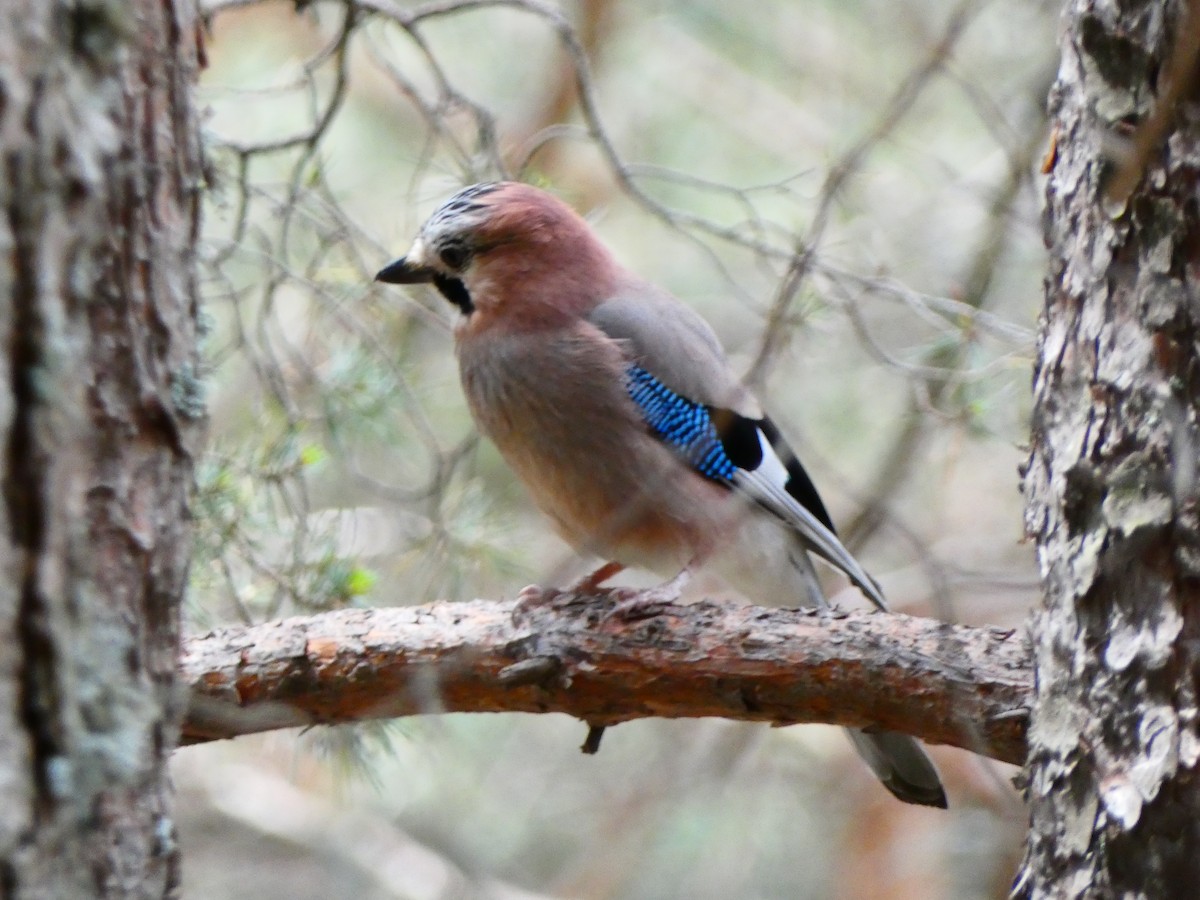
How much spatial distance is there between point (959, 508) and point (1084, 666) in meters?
3.50

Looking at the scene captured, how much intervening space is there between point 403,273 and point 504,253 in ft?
0.74

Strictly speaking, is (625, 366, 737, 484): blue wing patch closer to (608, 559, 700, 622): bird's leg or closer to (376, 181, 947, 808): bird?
(376, 181, 947, 808): bird

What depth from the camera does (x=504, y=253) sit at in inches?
114

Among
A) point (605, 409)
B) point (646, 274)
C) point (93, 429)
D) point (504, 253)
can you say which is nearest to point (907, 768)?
point (605, 409)

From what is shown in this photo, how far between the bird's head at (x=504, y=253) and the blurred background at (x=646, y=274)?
0.10 meters

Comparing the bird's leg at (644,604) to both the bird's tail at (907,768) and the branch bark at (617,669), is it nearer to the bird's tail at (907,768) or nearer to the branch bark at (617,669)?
the branch bark at (617,669)

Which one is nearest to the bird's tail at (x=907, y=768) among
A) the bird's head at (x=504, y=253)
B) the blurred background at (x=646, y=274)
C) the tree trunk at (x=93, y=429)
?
the blurred background at (x=646, y=274)

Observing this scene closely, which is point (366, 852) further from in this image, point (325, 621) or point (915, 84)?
point (915, 84)

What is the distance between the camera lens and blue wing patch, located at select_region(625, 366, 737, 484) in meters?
2.84

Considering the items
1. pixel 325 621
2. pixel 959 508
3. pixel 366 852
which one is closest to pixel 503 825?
pixel 366 852

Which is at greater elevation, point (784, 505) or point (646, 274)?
point (784, 505)

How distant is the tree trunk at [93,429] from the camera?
104cm

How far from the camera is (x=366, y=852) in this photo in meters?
4.77

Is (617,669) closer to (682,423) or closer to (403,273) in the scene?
(682,423)
